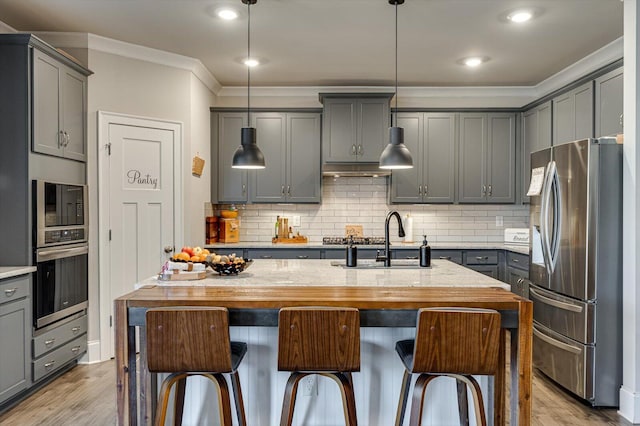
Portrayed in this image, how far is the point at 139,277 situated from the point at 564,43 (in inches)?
166

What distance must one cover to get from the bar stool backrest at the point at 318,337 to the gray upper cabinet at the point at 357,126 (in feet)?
10.9

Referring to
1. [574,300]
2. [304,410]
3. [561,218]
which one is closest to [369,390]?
[304,410]

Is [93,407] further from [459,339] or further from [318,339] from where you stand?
[459,339]

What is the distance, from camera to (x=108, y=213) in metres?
3.95

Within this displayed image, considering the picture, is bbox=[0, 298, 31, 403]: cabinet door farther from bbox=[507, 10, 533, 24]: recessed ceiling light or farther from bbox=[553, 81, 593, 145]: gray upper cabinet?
bbox=[553, 81, 593, 145]: gray upper cabinet

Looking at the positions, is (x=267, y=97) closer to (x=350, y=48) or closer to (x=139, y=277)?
(x=350, y=48)

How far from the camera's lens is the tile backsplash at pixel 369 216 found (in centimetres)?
545

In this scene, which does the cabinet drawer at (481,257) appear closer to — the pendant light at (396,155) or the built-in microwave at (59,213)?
the pendant light at (396,155)

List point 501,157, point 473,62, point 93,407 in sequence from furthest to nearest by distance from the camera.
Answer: point 501,157, point 473,62, point 93,407

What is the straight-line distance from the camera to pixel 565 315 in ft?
10.7

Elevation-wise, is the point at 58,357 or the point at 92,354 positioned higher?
the point at 58,357

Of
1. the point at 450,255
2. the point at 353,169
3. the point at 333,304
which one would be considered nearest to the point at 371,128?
the point at 353,169

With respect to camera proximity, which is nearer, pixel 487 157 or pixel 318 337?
pixel 318 337

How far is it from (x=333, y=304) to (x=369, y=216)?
3489 millimetres
